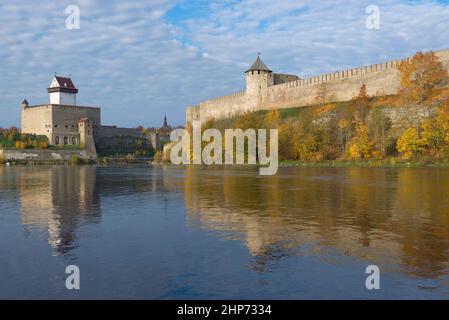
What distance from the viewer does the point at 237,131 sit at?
4612cm

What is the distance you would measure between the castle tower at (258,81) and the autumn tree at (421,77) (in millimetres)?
19671

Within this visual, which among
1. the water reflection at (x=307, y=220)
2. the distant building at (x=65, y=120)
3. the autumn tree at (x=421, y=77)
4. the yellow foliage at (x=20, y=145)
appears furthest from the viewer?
the distant building at (x=65, y=120)

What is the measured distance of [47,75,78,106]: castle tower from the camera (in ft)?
266

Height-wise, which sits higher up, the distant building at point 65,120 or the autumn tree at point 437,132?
the distant building at point 65,120

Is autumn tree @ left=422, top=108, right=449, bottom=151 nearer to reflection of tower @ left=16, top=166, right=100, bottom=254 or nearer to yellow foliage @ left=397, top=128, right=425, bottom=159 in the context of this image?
yellow foliage @ left=397, top=128, right=425, bottom=159

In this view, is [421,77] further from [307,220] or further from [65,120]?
[65,120]

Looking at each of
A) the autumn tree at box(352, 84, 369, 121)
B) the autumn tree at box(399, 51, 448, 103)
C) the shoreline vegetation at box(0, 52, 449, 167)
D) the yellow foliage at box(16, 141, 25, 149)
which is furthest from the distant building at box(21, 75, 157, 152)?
the autumn tree at box(399, 51, 448, 103)

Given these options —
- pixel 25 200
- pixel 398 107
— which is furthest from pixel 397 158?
pixel 25 200

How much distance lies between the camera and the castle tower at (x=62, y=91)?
81188 mm

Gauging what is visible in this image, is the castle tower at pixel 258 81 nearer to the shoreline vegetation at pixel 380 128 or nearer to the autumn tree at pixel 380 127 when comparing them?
the shoreline vegetation at pixel 380 128

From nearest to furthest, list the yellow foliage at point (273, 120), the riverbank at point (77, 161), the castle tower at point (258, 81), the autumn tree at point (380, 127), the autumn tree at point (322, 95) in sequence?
the autumn tree at point (380, 127) < the yellow foliage at point (273, 120) < the autumn tree at point (322, 95) < the castle tower at point (258, 81) < the riverbank at point (77, 161)

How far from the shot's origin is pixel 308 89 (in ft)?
169

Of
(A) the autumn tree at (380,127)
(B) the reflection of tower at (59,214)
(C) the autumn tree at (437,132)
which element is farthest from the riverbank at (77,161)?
(B) the reflection of tower at (59,214)

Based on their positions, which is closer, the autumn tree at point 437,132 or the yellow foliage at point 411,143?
the autumn tree at point 437,132
